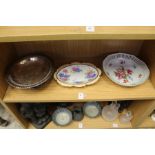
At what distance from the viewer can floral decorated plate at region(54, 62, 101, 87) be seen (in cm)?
97

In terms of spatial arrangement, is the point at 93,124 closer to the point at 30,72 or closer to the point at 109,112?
the point at 109,112

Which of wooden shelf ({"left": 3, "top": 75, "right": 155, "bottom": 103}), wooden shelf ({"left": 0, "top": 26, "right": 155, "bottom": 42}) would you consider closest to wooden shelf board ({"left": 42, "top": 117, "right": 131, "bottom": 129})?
wooden shelf ({"left": 3, "top": 75, "right": 155, "bottom": 103})

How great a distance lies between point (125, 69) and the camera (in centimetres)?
103

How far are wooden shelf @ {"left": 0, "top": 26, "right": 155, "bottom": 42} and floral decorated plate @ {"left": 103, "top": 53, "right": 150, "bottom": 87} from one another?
35cm

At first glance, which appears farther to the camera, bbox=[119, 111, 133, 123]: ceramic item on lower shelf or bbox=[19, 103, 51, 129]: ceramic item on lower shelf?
bbox=[119, 111, 133, 123]: ceramic item on lower shelf

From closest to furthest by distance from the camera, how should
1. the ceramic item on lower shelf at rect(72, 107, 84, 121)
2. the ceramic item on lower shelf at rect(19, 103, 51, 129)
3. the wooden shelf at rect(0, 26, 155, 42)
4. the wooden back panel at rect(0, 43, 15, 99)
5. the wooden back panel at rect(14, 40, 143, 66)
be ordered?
the wooden shelf at rect(0, 26, 155, 42) < the wooden back panel at rect(0, 43, 15, 99) < the wooden back panel at rect(14, 40, 143, 66) < the ceramic item on lower shelf at rect(19, 103, 51, 129) < the ceramic item on lower shelf at rect(72, 107, 84, 121)

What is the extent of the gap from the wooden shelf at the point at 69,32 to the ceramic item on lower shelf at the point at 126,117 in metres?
0.72

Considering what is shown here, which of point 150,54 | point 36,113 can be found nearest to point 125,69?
point 150,54

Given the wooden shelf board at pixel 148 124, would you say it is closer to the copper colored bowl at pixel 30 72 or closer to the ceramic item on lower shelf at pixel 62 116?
the ceramic item on lower shelf at pixel 62 116

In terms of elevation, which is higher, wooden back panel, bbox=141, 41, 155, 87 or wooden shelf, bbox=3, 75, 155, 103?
wooden back panel, bbox=141, 41, 155, 87

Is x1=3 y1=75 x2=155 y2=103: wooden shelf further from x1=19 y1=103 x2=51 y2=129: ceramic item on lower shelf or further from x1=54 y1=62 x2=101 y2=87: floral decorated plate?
x1=19 y1=103 x2=51 y2=129: ceramic item on lower shelf
